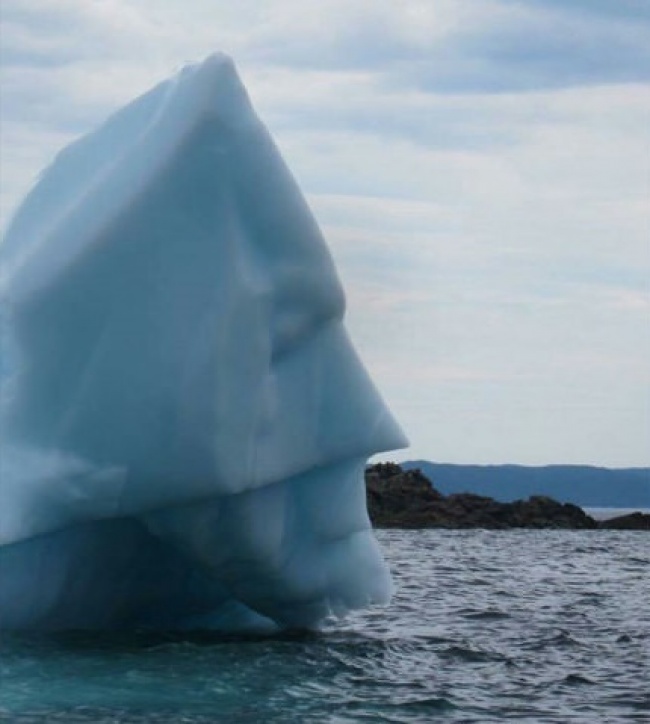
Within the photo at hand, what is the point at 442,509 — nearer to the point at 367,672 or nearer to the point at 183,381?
the point at 367,672

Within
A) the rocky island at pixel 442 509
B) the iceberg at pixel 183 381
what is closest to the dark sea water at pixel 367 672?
the iceberg at pixel 183 381

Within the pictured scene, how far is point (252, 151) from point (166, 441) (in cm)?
274

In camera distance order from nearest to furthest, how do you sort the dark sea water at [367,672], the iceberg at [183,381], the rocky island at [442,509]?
the dark sea water at [367,672]
the iceberg at [183,381]
the rocky island at [442,509]

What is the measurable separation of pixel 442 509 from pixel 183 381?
1941 inches

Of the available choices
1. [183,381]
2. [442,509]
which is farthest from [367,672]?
[442,509]

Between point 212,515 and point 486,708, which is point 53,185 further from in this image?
point 486,708

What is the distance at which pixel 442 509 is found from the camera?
62.9 m

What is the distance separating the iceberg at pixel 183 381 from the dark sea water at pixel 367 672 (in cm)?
86

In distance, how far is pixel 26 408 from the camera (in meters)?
14.7

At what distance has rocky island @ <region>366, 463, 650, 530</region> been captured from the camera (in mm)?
61000

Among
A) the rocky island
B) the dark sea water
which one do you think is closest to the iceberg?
the dark sea water

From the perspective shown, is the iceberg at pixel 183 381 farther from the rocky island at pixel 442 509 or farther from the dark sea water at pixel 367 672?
the rocky island at pixel 442 509

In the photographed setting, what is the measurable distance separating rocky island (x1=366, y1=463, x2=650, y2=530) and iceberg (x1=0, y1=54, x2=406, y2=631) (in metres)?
43.3

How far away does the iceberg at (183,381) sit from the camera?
46.6 ft
